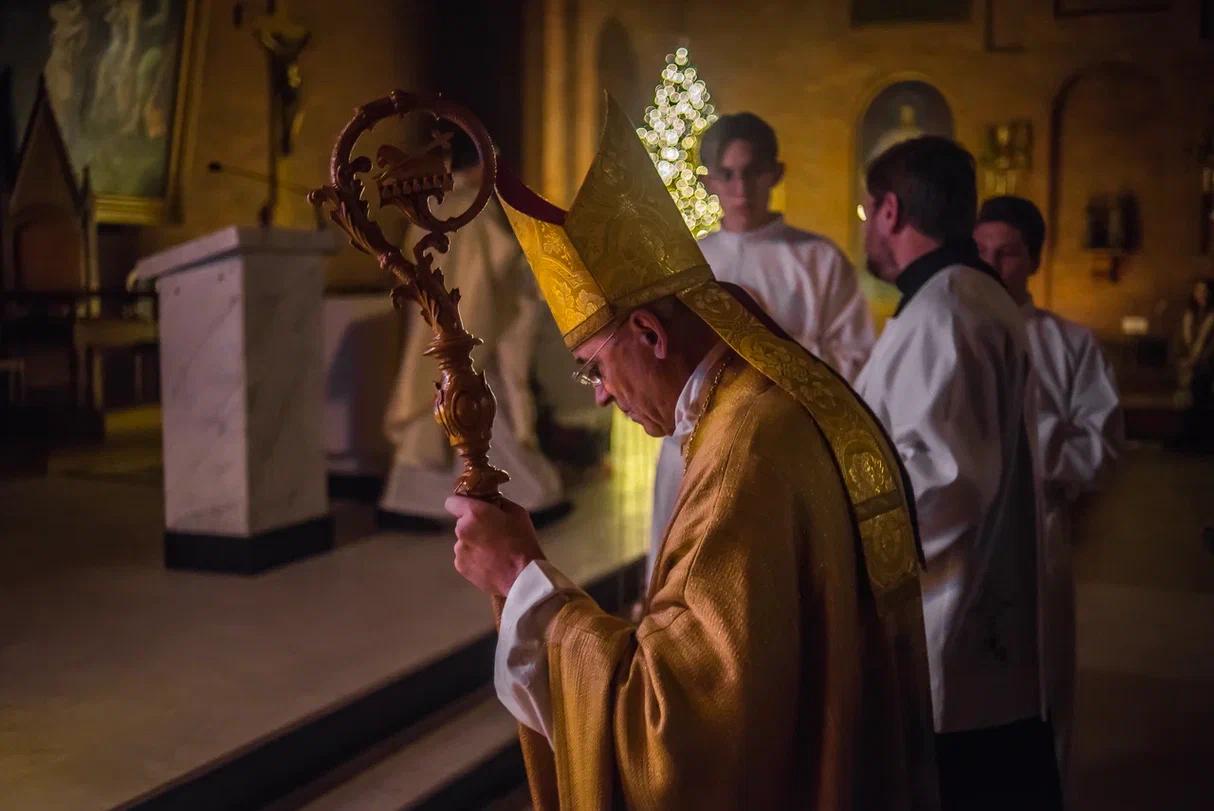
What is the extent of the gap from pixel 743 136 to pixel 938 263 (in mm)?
1293

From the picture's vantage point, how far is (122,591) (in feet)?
14.5

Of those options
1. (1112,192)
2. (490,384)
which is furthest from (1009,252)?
(1112,192)

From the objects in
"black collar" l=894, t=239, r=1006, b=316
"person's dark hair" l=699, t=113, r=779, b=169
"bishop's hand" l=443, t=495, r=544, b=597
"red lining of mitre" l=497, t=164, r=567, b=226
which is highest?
"person's dark hair" l=699, t=113, r=779, b=169

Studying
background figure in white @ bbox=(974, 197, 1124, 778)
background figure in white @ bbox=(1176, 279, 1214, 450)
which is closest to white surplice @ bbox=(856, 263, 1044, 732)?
background figure in white @ bbox=(974, 197, 1124, 778)

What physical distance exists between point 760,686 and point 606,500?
5117mm

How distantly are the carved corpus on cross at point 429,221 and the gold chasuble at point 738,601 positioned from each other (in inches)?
5.3

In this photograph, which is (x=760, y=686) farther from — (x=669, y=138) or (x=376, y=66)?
(x=669, y=138)

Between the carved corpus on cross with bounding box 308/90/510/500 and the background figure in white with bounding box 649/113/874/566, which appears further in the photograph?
the background figure in white with bounding box 649/113/874/566

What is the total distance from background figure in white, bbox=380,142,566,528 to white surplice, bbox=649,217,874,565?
1.58 metres

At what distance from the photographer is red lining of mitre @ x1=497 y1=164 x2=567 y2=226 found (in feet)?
5.11

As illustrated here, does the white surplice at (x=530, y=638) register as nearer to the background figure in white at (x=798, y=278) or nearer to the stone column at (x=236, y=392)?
the background figure in white at (x=798, y=278)

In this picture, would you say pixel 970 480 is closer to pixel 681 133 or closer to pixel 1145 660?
pixel 1145 660

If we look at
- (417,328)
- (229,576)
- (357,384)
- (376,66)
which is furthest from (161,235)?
(229,576)

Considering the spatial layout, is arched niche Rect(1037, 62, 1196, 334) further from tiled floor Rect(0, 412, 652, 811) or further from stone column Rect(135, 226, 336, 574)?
stone column Rect(135, 226, 336, 574)
